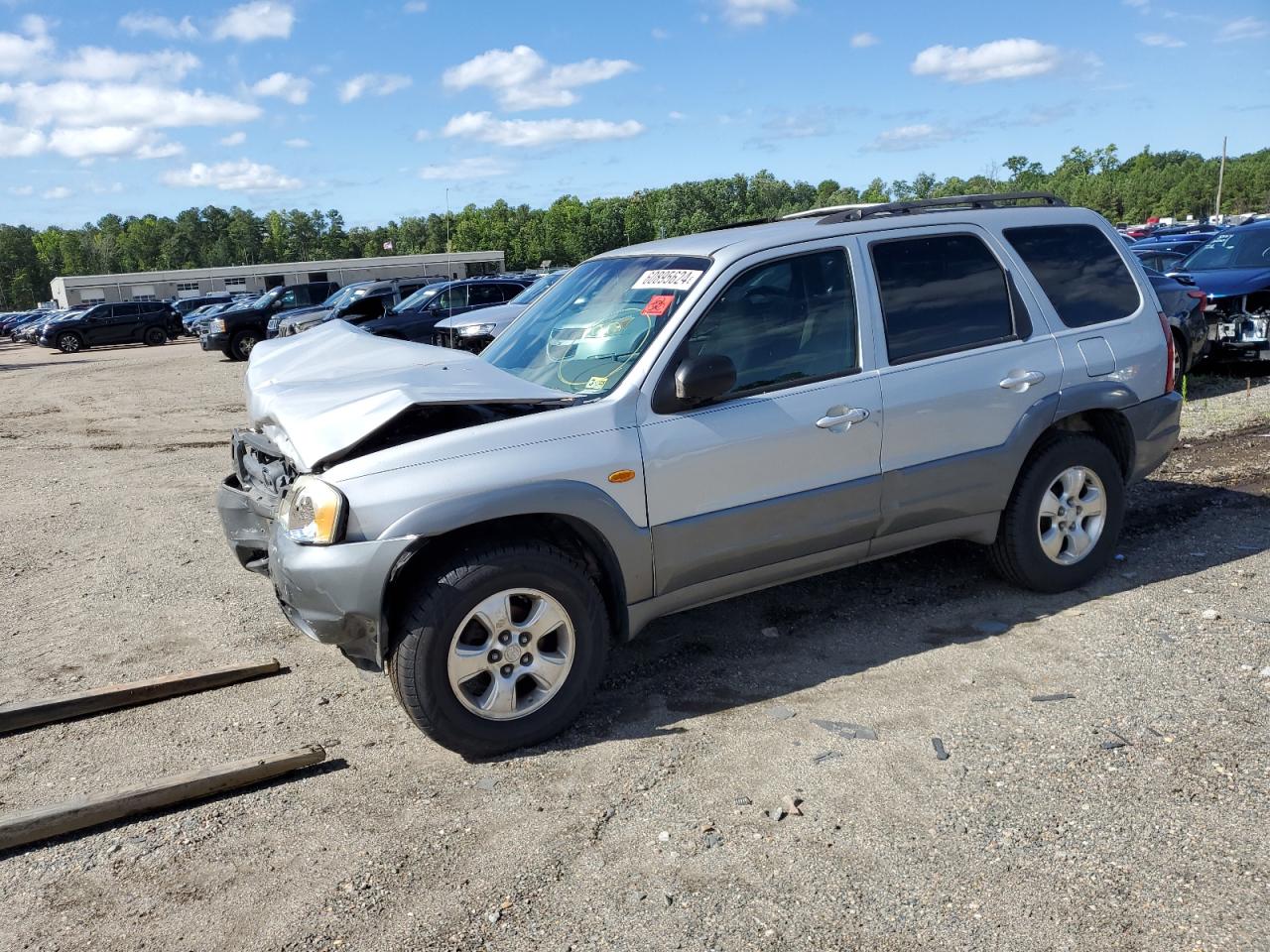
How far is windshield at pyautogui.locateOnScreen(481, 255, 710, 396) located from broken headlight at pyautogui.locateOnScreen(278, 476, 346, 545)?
1.14 m

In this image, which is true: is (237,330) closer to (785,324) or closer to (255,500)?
(255,500)

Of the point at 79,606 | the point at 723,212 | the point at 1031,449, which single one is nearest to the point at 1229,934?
the point at 1031,449

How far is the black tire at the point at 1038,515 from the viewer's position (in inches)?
200

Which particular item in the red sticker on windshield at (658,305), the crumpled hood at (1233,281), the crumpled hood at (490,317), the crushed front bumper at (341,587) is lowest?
the crushed front bumper at (341,587)

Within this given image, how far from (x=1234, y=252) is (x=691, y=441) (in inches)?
488

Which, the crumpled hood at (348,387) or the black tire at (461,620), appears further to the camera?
the crumpled hood at (348,387)

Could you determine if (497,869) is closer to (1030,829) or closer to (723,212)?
(1030,829)

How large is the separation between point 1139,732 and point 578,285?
10.6ft

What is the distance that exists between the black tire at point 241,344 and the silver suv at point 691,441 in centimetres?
2141

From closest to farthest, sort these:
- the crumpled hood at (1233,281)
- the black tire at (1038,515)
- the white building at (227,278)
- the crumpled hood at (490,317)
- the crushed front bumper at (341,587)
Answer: the crushed front bumper at (341,587)
the black tire at (1038,515)
the crumpled hood at (1233,281)
the crumpled hood at (490,317)
the white building at (227,278)

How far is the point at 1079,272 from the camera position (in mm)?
5328

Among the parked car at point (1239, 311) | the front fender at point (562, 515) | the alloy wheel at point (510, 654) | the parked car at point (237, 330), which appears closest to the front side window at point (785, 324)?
the front fender at point (562, 515)

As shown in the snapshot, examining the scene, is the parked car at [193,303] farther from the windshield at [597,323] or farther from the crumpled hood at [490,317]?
the windshield at [597,323]

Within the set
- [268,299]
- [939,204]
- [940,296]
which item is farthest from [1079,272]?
[268,299]
